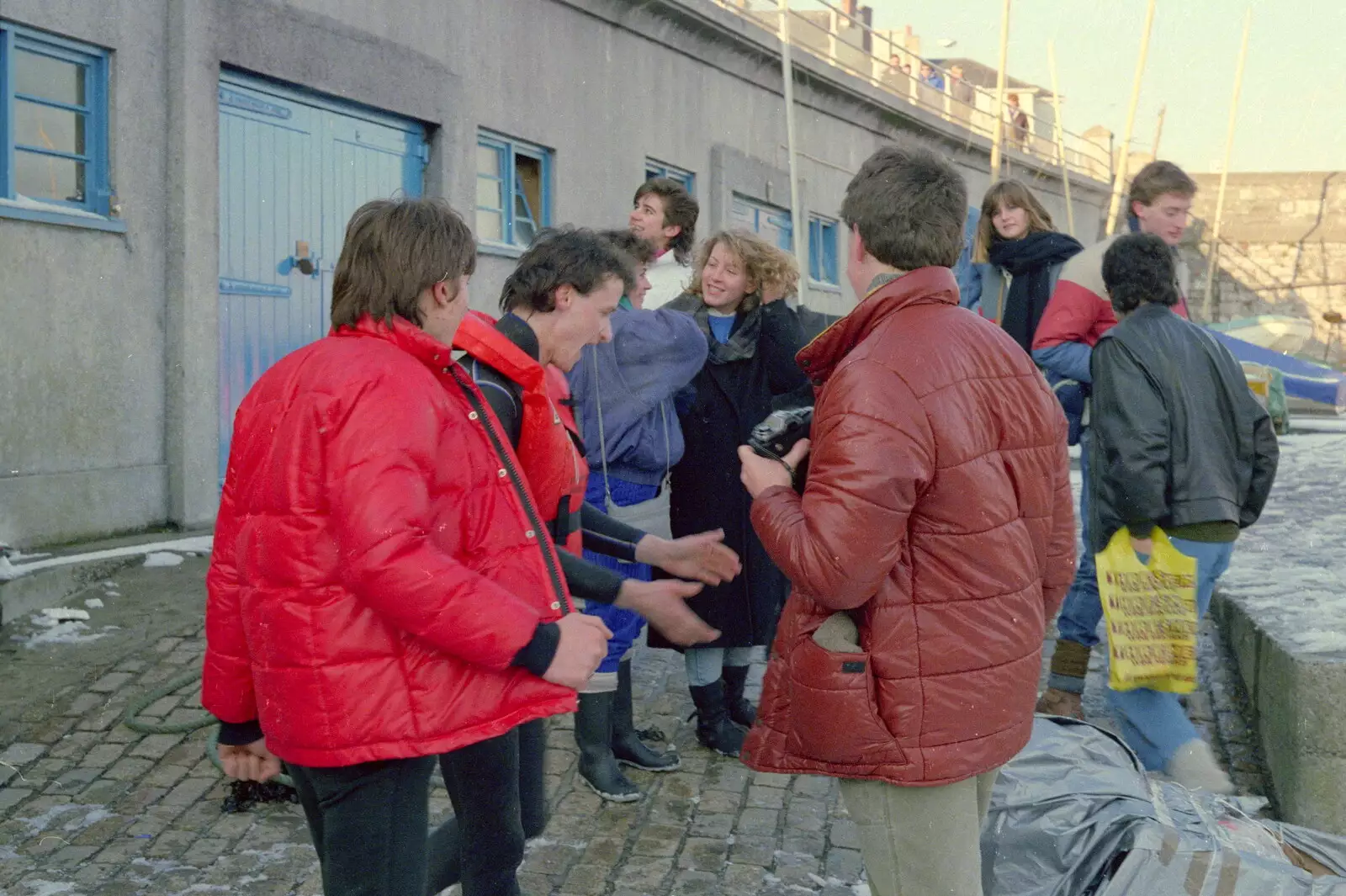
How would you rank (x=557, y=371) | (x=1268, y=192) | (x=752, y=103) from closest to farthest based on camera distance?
(x=557, y=371), (x=752, y=103), (x=1268, y=192)

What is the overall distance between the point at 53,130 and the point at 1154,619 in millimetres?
6266

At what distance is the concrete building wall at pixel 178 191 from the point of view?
7.11 m

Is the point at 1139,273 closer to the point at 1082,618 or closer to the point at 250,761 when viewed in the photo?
the point at 1082,618

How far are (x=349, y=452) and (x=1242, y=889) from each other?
7.72ft

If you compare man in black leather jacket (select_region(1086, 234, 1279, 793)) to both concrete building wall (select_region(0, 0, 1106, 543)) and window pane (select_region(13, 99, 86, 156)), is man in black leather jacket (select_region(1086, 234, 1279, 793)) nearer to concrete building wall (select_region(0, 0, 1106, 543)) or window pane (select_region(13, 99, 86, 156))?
concrete building wall (select_region(0, 0, 1106, 543))

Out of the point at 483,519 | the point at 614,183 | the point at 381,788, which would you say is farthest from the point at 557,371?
the point at 614,183

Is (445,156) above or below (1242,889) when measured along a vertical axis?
above

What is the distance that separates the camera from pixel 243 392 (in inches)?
336

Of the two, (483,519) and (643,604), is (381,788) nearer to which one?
(483,519)

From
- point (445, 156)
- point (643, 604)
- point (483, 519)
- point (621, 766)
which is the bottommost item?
point (621, 766)

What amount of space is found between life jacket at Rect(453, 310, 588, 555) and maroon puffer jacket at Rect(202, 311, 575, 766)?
22.7 inches

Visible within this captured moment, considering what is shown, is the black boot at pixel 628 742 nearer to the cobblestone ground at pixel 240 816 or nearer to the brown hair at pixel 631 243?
the cobblestone ground at pixel 240 816

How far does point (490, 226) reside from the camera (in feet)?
37.3

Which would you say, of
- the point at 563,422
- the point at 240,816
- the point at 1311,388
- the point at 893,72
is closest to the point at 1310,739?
the point at 563,422
